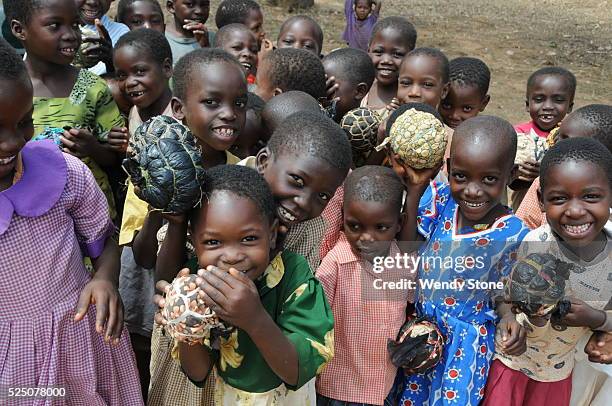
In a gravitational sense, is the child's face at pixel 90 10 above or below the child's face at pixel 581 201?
below

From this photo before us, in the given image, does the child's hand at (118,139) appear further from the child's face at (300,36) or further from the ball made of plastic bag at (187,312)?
the child's face at (300,36)

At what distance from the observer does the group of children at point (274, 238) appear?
191 centimetres

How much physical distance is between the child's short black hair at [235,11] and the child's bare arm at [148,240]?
9.79 ft

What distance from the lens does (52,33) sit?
290 cm

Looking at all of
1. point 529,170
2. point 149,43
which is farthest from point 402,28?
point 149,43

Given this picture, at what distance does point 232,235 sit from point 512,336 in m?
1.22

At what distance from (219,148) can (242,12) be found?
2601mm

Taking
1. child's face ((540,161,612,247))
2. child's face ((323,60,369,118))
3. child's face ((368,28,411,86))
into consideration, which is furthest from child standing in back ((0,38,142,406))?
child's face ((368,28,411,86))

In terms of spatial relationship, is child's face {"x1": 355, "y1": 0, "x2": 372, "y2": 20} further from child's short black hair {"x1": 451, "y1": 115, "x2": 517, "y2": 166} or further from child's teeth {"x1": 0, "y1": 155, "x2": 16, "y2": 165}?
child's teeth {"x1": 0, "y1": 155, "x2": 16, "y2": 165}

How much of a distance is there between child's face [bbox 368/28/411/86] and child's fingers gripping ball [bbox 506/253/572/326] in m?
2.18

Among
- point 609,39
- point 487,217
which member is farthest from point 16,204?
point 609,39

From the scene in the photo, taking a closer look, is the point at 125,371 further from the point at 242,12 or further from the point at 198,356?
the point at 242,12

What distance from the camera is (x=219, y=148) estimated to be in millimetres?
2557

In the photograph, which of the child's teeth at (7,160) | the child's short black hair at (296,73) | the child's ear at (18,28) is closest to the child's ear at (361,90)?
the child's short black hair at (296,73)
